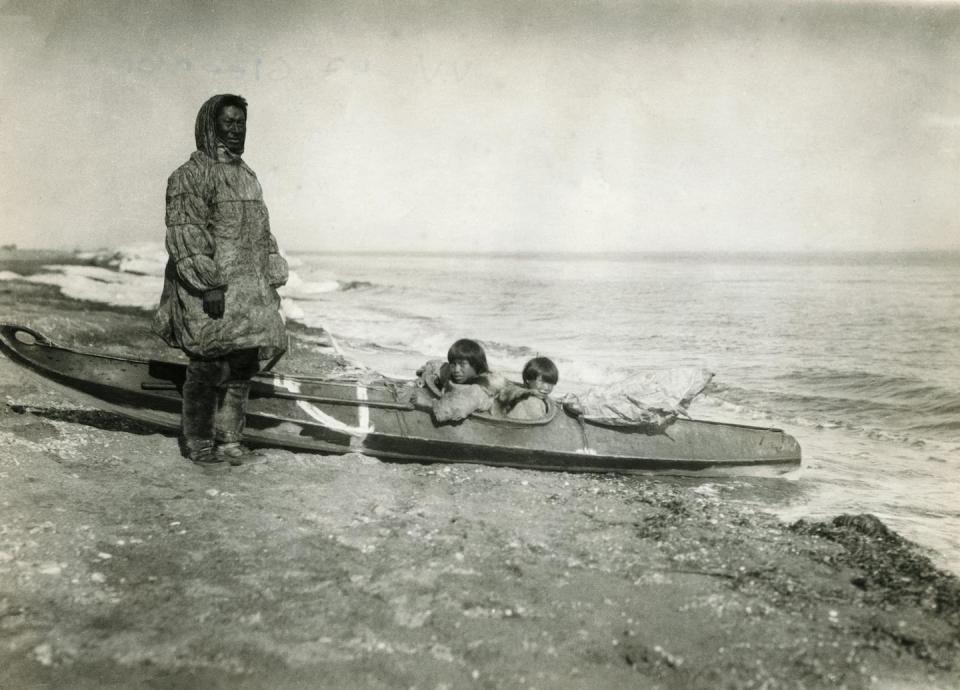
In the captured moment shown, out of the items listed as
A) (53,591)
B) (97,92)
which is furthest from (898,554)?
(97,92)

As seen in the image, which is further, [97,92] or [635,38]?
[97,92]

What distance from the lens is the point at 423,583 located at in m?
2.55

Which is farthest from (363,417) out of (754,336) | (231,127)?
(754,336)

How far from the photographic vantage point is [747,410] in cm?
779

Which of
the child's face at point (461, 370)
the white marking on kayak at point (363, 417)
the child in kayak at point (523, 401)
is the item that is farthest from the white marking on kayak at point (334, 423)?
the child in kayak at point (523, 401)

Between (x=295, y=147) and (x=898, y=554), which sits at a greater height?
(x=295, y=147)

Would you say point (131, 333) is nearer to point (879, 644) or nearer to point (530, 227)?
point (530, 227)

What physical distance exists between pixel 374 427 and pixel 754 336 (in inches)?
325

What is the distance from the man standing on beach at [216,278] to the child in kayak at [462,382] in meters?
1.02

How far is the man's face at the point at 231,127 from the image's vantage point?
3.28 meters

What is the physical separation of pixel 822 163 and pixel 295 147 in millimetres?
6178

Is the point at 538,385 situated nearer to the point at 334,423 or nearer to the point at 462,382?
the point at 462,382

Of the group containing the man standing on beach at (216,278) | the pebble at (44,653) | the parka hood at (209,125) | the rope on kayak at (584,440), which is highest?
the parka hood at (209,125)

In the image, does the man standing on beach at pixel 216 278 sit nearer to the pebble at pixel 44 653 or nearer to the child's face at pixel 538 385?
the pebble at pixel 44 653
